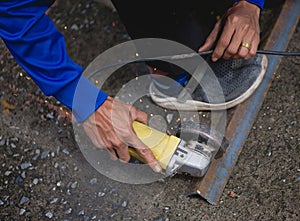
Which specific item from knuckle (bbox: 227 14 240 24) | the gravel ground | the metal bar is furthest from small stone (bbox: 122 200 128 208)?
knuckle (bbox: 227 14 240 24)

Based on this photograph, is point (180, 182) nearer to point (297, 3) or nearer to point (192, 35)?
point (192, 35)

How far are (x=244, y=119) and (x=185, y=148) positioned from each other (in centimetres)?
33

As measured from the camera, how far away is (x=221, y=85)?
74.6 inches

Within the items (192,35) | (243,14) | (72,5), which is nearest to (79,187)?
(192,35)

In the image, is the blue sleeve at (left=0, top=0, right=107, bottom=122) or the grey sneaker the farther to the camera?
the grey sneaker

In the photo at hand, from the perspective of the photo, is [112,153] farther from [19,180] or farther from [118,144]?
[19,180]

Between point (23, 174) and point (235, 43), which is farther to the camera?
point (23, 174)

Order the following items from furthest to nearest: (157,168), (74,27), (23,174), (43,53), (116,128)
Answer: (74,27), (23,174), (157,168), (116,128), (43,53)

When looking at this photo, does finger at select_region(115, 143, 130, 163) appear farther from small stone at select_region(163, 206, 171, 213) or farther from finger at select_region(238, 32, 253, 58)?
finger at select_region(238, 32, 253, 58)

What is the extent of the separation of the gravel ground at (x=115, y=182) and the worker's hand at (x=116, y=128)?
215mm

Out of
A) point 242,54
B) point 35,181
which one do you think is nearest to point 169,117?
point 242,54

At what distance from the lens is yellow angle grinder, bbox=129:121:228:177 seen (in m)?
1.63

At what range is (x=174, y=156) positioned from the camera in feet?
5.39

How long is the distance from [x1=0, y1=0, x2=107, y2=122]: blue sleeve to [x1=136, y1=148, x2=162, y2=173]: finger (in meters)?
0.22
